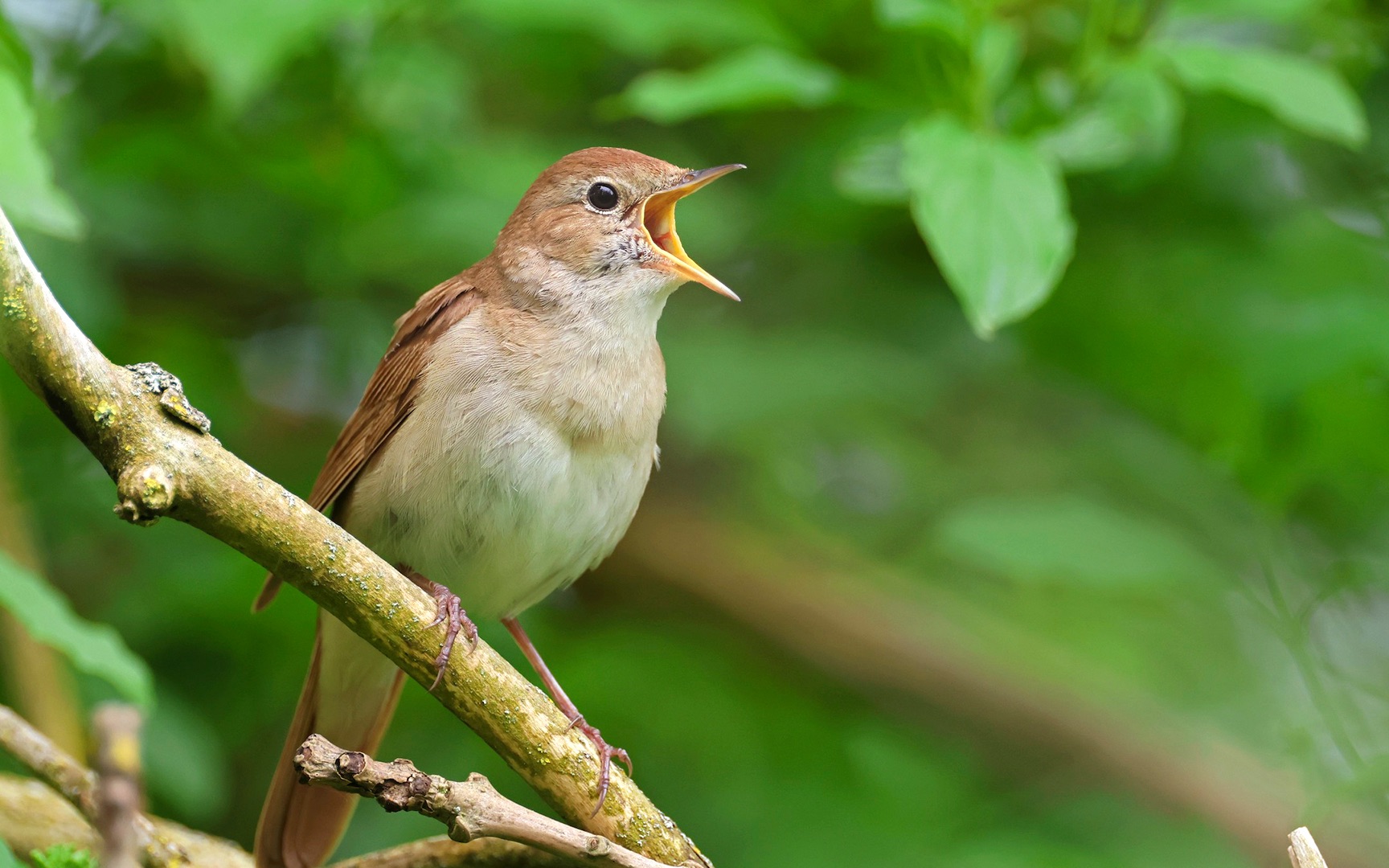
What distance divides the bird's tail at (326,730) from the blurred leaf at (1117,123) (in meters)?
2.08

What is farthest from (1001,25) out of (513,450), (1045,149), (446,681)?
(446,681)

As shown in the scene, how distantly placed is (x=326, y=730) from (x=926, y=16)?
2.41 m

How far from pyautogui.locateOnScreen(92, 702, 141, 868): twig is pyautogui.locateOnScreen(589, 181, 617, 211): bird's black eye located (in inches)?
104

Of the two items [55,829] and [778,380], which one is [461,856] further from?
[778,380]

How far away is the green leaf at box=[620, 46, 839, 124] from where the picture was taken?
9.70 feet

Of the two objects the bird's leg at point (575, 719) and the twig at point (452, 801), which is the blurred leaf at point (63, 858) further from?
the bird's leg at point (575, 719)

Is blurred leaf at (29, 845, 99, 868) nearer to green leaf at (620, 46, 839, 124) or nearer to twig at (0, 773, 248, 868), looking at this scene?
twig at (0, 773, 248, 868)

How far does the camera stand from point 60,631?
242 cm

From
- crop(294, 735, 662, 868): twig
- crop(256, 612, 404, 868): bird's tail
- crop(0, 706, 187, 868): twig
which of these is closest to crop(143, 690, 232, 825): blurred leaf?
crop(256, 612, 404, 868): bird's tail

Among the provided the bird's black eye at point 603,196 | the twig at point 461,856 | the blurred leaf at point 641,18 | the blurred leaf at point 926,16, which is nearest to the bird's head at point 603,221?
the bird's black eye at point 603,196

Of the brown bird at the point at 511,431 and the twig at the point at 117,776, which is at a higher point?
the brown bird at the point at 511,431

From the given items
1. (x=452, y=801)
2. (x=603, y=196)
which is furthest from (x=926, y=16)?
(x=452, y=801)

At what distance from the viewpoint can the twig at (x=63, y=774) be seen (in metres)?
2.61

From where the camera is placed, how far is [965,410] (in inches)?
174
